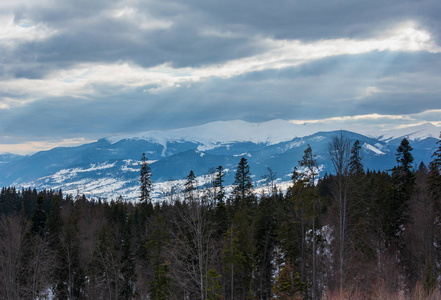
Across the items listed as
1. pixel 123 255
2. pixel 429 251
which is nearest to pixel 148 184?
pixel 123 255

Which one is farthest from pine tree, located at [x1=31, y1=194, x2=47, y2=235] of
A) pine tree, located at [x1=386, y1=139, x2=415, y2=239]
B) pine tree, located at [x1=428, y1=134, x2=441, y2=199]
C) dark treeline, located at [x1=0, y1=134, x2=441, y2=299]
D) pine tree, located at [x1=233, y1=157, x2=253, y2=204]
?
pine tree, located at [x1=428, y1=134, x2=441, y2=199]

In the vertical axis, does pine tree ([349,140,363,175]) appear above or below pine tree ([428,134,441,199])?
above

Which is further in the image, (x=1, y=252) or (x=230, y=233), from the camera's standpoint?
(x=1, y=252)

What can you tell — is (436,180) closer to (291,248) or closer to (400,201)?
(400,201)

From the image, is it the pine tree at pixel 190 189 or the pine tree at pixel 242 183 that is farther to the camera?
the pine tree at pixel 242 183

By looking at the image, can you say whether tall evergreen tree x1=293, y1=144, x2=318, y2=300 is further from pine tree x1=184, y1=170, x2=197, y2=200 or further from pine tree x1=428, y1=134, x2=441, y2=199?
pine tree x1=428, y1=134, x2=441, y2=199

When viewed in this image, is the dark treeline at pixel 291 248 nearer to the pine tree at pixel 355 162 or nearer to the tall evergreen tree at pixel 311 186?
the tall evergreen tree at pixel 311 186

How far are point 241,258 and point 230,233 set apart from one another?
2.73 metres

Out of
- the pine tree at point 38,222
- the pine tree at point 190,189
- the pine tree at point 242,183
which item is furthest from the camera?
the pine tree at point 38,222

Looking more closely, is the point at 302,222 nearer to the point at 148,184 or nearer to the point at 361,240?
the point at 361,240

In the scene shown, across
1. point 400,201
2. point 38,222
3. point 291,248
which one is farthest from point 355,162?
point 38,222

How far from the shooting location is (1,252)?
40.2m

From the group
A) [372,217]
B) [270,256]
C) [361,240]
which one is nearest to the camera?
[361,240]

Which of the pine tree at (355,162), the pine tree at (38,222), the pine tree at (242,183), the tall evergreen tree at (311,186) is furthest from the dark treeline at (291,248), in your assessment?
the pine tree at (38,222)
